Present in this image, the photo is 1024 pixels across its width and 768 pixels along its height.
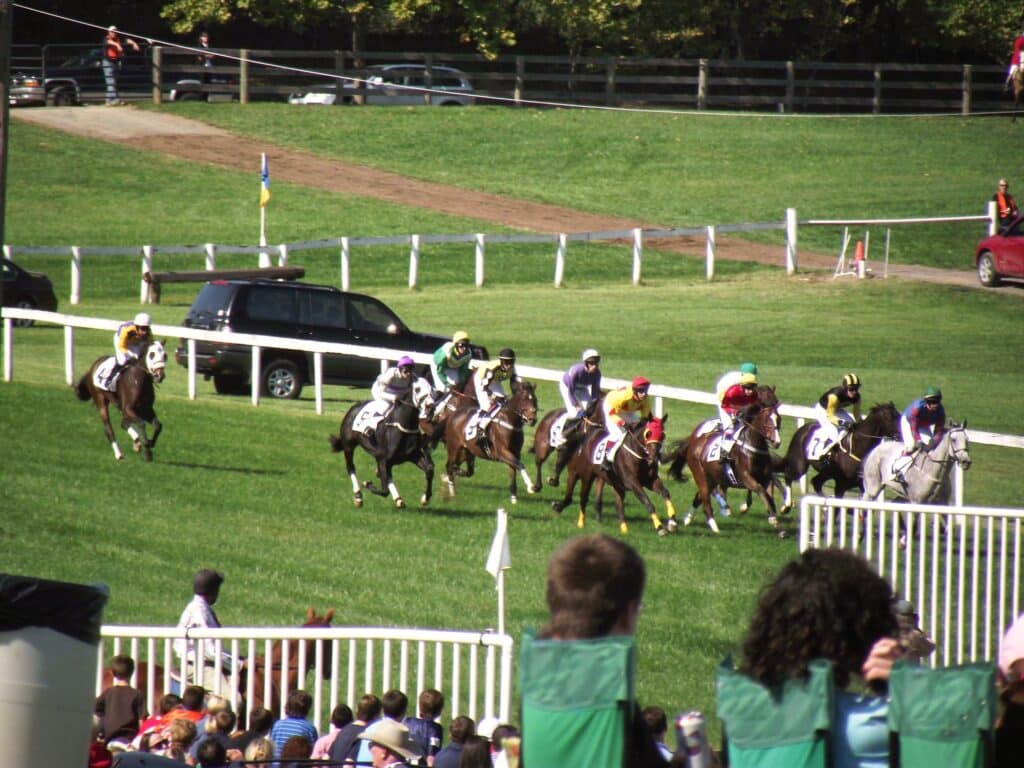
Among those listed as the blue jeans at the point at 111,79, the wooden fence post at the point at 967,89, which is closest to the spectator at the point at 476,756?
the blue jeans at the point at 111,79

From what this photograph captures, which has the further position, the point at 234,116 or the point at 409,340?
the point at 234,116

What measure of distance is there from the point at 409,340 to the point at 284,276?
21.5 ft

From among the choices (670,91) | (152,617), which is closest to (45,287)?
(152,617)

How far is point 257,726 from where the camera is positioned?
8672 millimetres

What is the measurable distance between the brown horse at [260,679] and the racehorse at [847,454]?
962 cm

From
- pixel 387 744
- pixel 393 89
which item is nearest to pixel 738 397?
pixel 387 744

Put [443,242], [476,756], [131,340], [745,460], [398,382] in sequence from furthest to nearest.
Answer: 1. [443,242]
2. [131,340]
3. [398,382]
4. [745,460]
5. [476,756]

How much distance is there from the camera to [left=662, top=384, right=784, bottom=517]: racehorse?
755 inches

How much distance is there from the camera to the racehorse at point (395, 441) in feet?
62.5

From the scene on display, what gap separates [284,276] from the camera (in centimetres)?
3152

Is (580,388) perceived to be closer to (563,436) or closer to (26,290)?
(563,436)

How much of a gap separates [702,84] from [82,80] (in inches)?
767

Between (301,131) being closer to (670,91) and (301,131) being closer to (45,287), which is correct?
(670,91)

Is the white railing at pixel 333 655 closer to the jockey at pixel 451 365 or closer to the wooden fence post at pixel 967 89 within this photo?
the jockey at pixel 451 365
